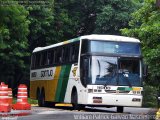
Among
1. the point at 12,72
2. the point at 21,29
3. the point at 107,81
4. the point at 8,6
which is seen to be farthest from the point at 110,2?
the point at 8,6

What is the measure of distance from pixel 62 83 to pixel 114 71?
4.63 metres

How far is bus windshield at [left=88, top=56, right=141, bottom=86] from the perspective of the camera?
22.9m

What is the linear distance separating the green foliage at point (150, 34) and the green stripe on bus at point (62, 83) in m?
4.43

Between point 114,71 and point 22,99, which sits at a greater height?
point 114,71

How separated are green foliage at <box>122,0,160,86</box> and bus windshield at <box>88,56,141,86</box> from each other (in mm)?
3806

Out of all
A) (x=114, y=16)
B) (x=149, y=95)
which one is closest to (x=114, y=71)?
(x=149, y=95)

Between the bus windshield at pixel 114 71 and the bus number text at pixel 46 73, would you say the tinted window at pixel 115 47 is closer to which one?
the bus windshield at pixel 114 71

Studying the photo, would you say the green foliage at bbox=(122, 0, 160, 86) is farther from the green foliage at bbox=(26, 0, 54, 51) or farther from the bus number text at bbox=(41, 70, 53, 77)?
the green foliage at bbox=(26, 0, 54, 51)

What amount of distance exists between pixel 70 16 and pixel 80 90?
21518 mm

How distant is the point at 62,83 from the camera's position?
26.8 metres

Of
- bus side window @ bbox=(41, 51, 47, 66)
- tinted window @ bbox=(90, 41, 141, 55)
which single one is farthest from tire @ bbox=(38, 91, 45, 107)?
tinted window @ bbox=(90, 41, 141, 55)

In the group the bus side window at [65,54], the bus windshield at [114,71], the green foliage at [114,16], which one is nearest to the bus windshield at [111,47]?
the bus windshield at [114,71]

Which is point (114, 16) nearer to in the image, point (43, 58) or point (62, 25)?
point (62, 25)

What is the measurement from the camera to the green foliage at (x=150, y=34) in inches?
1067
